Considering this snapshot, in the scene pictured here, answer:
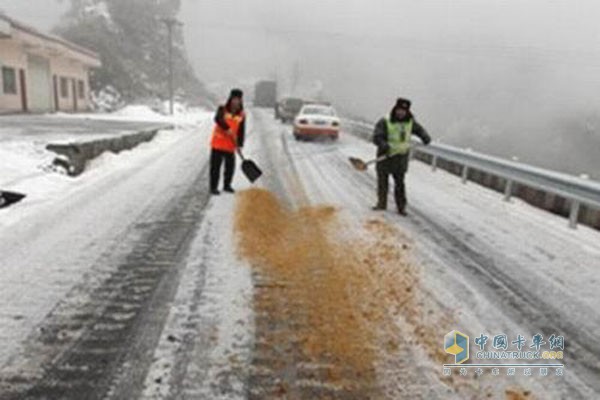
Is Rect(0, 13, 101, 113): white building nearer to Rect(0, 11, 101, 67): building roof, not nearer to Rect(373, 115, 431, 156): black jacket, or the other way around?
Rect(0, 11, 101, 67): building roof

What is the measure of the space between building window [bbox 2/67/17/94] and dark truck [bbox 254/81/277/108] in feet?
144

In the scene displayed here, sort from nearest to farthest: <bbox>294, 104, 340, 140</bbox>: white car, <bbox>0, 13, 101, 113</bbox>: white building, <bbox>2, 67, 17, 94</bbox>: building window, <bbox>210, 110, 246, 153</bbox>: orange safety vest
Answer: <bbox>210, 110, 246, 153</bbox>: orange safety vest
<bbox>294, 104, 340, 140</bbox>: white car
<bbox>0, 13, 101, 113</bbox>: white building
<bbox>2, 67, 17, 94</bbox>: building window

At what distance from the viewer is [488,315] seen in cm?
461

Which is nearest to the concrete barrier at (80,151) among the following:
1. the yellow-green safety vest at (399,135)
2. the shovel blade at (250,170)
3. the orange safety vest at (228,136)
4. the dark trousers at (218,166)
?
the dark trousers at (218,166)

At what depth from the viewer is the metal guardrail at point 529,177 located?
815 centimetres

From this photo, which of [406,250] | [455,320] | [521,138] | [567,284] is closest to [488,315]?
[455,320]

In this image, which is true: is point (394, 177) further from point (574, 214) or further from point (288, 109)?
point (288, 109)

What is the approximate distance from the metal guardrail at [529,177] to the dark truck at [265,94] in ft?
189

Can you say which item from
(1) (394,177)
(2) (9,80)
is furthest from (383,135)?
(2) (9,80)

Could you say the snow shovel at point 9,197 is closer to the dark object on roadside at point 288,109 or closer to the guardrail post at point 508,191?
the guardrail post at point 508,191

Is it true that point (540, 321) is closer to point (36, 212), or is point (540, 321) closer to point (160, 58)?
point (36, 212)

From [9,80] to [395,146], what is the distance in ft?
87.1

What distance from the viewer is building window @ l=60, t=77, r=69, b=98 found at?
37447mm

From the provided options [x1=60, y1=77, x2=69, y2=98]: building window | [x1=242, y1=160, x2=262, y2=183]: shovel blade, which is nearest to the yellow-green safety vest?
[x1=242, y1=160, x2=262, y2=183]: shovel blade
